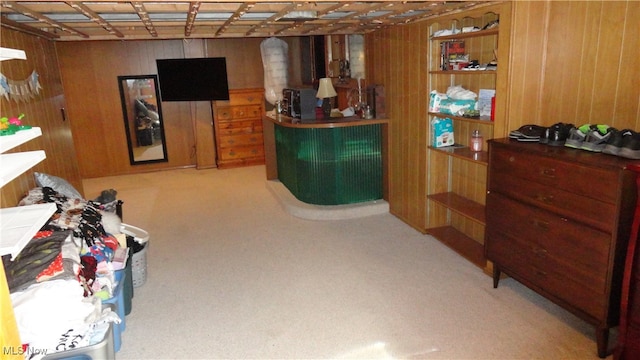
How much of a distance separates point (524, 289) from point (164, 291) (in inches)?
101

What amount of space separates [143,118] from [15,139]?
585cm

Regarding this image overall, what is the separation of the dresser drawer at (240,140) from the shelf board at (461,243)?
4.01m

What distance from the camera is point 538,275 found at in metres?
2.54

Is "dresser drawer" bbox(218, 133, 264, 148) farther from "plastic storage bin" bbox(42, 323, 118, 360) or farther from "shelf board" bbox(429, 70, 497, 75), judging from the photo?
"plastic storage bin" bbox(42, 323, 118, 360)

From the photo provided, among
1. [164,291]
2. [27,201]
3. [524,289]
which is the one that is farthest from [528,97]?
[27,201]

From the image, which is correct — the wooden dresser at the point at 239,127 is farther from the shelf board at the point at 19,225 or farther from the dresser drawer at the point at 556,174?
the shelf board at the point at 19,225

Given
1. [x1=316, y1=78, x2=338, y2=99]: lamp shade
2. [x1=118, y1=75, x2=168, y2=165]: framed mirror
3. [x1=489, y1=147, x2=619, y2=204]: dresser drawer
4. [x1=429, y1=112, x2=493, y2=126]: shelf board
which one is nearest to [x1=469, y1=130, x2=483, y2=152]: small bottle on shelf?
[x1=429, y1=112, x2=493, y2=126]: shelf board

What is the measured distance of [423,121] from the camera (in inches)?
151

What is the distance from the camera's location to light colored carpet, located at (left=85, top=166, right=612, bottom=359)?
2.44 m

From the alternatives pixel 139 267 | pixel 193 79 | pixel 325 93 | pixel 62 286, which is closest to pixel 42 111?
pixel 139 267

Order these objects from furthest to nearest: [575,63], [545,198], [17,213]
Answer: [575,63], [545,198], [17,213]

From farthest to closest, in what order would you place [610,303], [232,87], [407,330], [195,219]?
[232,87], [195,219], [407,330], [610,303]

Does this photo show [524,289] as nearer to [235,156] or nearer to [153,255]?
[153,255]

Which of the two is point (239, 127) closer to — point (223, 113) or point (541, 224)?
→ point (223, 113)
